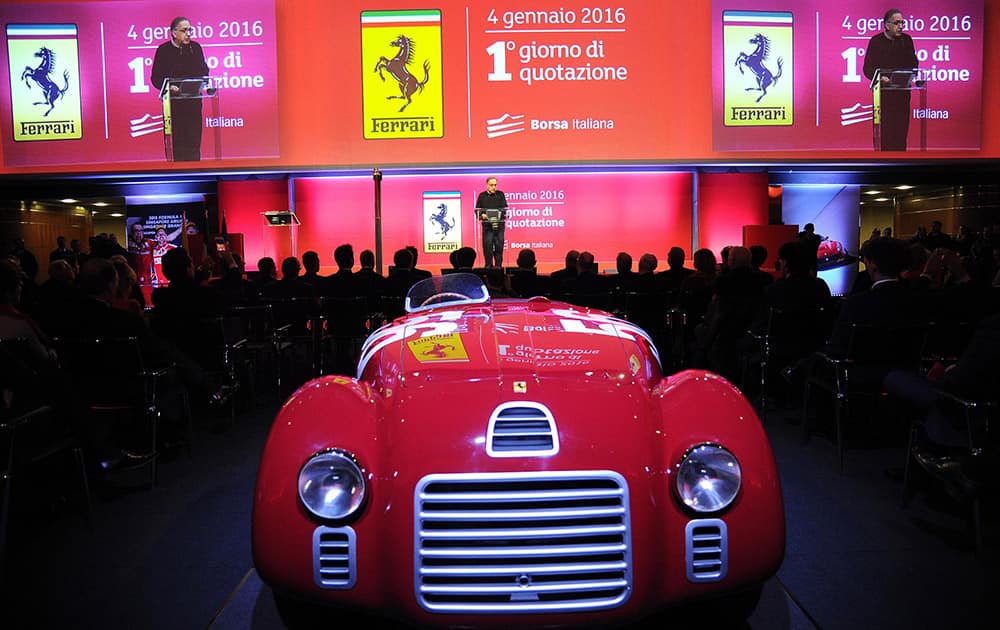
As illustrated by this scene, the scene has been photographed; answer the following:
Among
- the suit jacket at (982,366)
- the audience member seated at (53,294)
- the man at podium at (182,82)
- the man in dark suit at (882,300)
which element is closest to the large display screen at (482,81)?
the man at podium at (182,82)

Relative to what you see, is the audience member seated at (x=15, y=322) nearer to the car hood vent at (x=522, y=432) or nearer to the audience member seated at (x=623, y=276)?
the car hood vent at (x=522, y=432)

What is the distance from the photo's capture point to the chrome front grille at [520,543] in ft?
6.17

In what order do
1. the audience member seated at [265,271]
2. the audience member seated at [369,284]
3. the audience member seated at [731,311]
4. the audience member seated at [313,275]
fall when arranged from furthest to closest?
the audience member seated at [265,271] < the audience member seated at [313,275] < the audience member seated at [369,284] < the audience member seated at [731,311]

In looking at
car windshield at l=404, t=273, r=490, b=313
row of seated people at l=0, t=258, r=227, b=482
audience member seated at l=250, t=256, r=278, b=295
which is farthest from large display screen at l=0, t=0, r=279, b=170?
car windshield at l=404, t=273, r=490, b=313

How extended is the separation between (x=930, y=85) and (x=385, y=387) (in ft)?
39.7

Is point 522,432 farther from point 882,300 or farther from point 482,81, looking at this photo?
point 482,81

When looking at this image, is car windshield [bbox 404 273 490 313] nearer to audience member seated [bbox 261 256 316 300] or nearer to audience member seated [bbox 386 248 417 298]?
audience member seated [bbox 386 248 417 298]

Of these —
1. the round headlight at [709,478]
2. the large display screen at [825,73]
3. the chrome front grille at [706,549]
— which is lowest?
the chrome front grille at [706,549]

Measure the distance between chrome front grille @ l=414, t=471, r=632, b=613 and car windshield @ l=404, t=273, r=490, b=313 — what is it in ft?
5.33

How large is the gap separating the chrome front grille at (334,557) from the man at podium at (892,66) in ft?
38.8

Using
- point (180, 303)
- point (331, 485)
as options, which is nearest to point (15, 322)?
point (180, 303)

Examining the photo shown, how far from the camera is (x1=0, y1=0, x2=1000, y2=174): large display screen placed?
1101cm

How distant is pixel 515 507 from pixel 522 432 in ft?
0.65

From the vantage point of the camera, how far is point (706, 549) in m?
1.95
